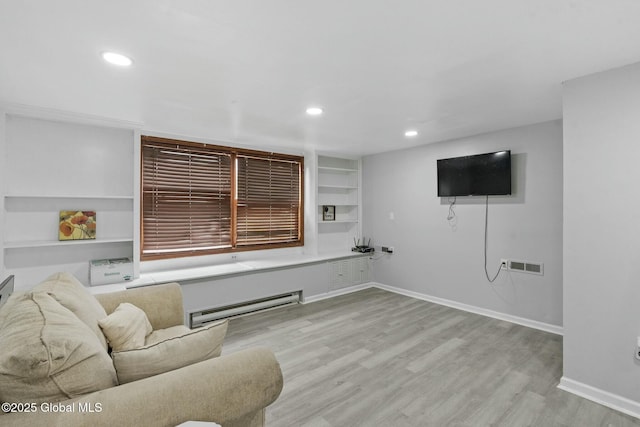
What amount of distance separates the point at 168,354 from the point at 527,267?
152 inches

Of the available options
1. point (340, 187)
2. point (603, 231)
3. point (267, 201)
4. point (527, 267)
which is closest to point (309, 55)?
point (603, 231)

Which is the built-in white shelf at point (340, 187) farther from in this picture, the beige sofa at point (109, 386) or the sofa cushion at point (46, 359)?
the sofa cushion at point (46, 359)

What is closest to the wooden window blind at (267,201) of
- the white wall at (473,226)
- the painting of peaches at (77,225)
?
the white wall at (473,226)

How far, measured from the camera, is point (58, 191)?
3.17 metres

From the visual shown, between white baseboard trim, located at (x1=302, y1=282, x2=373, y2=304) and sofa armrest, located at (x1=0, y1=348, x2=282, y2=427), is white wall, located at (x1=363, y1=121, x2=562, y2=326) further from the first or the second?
sofa armrest, located at (x1=0, y1=348, x2=282, y2=427)

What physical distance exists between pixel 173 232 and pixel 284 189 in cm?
181

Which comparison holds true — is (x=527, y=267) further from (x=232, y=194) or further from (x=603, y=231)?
(x=232, y=194)

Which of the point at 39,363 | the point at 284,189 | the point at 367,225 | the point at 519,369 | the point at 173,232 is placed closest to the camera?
the point at 39,363

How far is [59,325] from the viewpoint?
3.79 feet


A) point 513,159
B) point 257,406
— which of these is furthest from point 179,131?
point 513,159

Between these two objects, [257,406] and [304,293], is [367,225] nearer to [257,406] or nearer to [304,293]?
[304,293]

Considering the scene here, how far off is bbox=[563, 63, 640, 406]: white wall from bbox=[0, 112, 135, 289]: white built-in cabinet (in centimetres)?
422

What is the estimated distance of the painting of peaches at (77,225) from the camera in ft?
10.4

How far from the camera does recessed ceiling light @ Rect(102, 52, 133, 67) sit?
1900 millimetres
